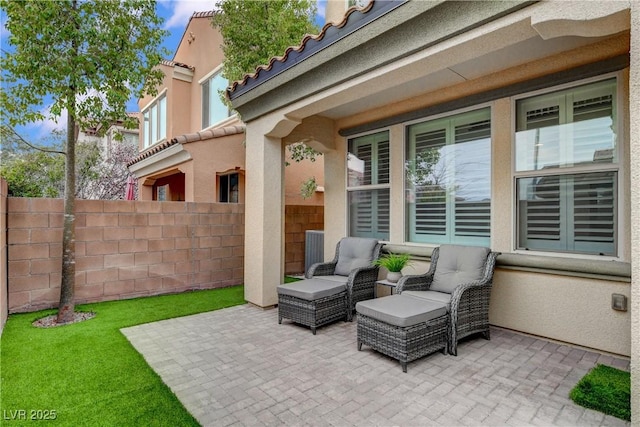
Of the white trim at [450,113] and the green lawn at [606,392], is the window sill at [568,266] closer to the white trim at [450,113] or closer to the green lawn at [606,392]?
the green lawn at [606,392]

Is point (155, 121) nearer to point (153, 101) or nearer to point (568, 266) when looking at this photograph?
point (153, 101)

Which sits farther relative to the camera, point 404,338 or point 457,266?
point 457,266

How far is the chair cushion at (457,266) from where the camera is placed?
4898mm

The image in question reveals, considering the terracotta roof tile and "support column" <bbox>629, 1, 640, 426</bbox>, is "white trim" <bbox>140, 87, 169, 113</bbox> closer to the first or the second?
the terracotta roof tile

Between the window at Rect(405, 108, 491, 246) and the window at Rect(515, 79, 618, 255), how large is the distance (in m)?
0.54

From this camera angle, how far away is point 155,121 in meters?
16.4

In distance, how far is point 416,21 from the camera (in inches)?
150

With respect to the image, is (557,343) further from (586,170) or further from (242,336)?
(242,336)

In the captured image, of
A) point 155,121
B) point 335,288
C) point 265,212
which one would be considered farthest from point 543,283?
point 155,121

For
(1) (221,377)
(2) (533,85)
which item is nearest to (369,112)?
(2) (533,85)

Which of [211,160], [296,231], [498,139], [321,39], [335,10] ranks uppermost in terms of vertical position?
[335,10]

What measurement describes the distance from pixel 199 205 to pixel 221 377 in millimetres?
5068

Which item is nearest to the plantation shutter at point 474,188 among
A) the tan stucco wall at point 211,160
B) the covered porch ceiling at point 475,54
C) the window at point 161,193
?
the covered porch ceiling at point 475,54

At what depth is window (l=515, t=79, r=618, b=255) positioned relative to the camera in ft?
14.4
